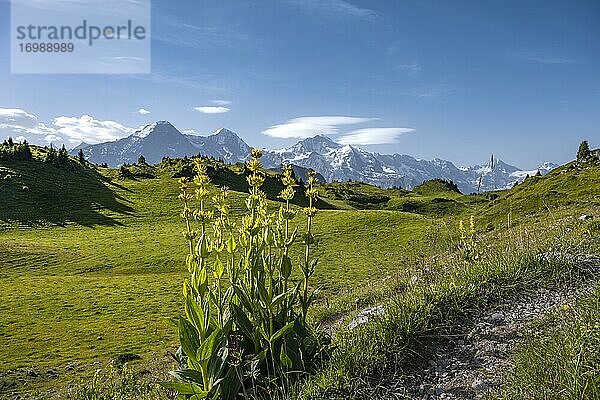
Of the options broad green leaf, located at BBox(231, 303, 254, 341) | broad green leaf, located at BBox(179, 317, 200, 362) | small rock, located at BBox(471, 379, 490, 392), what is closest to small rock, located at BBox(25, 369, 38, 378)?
broad green leaf, located at BBox(231, 303, 254, 341)

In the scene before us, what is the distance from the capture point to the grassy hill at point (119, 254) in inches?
815

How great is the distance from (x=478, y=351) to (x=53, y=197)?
3097 inches

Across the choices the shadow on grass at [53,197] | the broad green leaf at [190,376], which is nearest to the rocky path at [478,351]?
the broad green leaf at [190,376]

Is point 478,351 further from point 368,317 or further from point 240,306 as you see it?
point 240,306

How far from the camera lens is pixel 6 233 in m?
56.8

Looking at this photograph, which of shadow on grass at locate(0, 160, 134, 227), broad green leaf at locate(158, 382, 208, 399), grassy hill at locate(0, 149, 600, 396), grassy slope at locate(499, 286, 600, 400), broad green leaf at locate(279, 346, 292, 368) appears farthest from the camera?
shadow on grass at locate(0, 160, 134, 227)

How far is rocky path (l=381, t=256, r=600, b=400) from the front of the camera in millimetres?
4945

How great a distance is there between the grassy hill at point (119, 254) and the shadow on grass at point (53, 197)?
0.20m

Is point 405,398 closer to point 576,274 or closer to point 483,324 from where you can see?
point 483,324

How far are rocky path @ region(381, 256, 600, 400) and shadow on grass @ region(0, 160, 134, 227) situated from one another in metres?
65.5

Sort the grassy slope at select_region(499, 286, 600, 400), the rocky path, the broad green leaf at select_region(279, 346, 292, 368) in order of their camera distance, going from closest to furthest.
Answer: the grassy slope at select_region(499, 286, 600, 400) < the rocky path < the broad green leaf at select_region(279, 346, 292, 368)

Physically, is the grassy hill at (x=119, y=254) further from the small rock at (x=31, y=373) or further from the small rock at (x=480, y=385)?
the small rock at (x=480, y=385)

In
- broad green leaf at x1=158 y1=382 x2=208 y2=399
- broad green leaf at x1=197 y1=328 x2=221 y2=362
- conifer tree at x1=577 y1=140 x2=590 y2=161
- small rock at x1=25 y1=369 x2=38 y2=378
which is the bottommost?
small rock at x1=25 y1=369 x2=38 y2=378

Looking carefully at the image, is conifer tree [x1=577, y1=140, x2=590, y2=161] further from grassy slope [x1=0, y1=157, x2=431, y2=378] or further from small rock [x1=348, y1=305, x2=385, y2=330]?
small rock [x1=348, y1=305, x2=385, y2=330]
